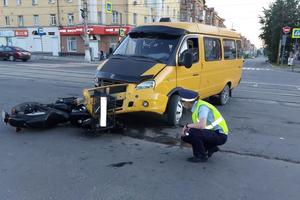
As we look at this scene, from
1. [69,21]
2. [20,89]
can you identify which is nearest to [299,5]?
[69,21]

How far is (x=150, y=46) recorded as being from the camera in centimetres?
752

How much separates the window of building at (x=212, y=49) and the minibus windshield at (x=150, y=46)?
135 cm

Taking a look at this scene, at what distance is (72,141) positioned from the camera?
6.09m

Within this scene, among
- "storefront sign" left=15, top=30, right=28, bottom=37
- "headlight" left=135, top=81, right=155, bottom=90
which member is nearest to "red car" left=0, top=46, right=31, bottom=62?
"storefront sign" left=15, top=30, right=28, bottom=37

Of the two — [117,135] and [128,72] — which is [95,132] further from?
[128,72]

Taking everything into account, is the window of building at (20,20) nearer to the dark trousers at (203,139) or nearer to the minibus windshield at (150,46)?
the minibus windshield at (150,46)

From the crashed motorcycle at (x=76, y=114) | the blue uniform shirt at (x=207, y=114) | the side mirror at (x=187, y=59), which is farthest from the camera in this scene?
the side mirror at (x=187, y=59)

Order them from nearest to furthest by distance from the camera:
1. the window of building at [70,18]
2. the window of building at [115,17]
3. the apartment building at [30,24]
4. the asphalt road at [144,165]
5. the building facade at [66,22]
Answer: the asphalt road at [144,165] < the building facade at [66,22] < the window of building at [115,17] < the window of building at [70,18] < the apartment building at [30,24]

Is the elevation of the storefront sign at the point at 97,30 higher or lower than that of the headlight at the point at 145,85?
higher

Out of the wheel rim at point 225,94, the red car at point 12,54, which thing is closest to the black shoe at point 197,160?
the wheel rim at point 225,94

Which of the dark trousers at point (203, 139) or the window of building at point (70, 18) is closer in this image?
the dark trousers at point (203, 139)

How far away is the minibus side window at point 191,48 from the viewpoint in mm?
7292

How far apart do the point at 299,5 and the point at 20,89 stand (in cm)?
4539

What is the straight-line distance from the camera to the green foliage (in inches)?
1853
